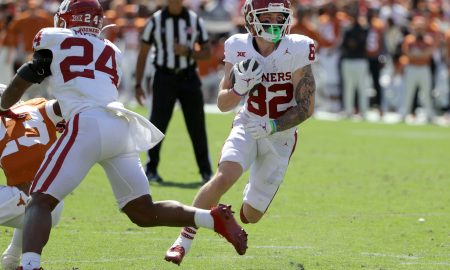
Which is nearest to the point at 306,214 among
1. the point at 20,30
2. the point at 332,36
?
the point at 20,30

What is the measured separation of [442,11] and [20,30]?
9.15 metres

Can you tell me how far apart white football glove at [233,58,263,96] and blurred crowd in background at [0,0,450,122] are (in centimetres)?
1095

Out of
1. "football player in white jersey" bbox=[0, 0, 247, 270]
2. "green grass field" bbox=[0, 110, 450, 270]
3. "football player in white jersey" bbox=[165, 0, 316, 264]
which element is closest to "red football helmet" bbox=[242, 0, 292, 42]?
"football player in white jersey" bbox=[165, 0, 316, 264]

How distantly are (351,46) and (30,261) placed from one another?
13.7 meters

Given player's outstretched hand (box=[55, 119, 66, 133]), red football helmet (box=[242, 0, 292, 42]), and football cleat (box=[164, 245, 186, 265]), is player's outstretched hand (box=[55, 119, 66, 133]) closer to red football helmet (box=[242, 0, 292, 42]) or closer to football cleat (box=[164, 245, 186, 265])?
football cleat (box=[164, 245, 186, 265])

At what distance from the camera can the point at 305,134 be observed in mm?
15609

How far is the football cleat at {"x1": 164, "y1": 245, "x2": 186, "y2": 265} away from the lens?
585 centimetres

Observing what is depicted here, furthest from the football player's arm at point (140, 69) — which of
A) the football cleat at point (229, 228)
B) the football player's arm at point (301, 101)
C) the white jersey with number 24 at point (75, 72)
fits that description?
the football cleat at point (229, 228)

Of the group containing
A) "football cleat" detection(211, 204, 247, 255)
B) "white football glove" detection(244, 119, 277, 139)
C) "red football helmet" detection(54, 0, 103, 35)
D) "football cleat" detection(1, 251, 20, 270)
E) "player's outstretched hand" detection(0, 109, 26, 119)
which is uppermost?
"red football helmet" detection(54, 0, 103, 35)

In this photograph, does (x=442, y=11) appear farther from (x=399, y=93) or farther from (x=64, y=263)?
(x=64, y=263)

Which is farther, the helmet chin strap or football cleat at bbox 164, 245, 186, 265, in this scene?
the helmet chin strap

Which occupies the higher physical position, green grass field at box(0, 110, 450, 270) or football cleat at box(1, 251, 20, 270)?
football cleat at box(1, 251, 20, 270)

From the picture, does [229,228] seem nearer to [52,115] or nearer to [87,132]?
[87,132]

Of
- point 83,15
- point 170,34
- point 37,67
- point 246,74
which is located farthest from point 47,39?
point 170,34
